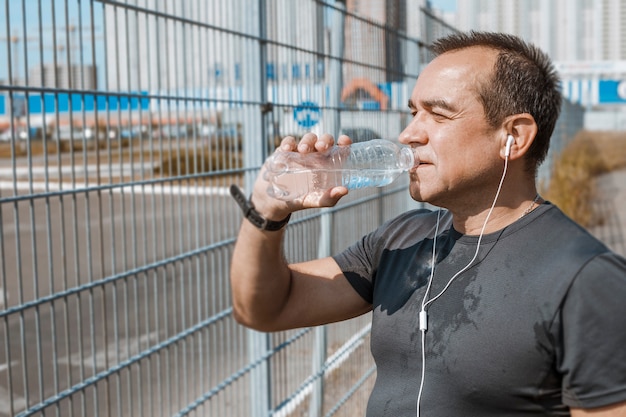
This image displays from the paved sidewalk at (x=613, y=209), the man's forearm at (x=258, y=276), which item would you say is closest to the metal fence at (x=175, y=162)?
the man's forearm at (x=258, y=276)

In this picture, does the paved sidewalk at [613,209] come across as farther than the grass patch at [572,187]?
No

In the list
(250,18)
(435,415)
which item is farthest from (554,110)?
(250,18)

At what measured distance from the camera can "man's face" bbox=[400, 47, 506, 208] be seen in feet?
7.50

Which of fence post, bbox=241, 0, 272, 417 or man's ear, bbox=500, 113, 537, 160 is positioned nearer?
man's ear, bbox=500, 113, 537, 160

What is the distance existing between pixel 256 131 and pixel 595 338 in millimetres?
2653

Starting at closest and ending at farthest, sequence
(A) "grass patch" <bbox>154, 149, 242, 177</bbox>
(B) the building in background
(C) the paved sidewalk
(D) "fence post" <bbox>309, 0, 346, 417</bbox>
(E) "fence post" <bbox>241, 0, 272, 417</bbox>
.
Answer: (A) "grass patch" <bbox>154, 149, 242, 177</bbox>
(E) "fence post" <bbox>241, 0, 272, 417</bbox>
(D) "fence post" <bbox>309, 0, 346, 417</bbox>
(C) the paved sidewalk
(B) the building in background

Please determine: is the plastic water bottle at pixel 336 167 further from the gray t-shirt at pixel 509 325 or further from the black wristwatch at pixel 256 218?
the gray t-shirt at pixel 509 325

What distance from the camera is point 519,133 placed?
2.32 m

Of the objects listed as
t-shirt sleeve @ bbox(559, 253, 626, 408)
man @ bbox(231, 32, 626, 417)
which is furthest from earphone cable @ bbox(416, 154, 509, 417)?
t-shirt sleeve @ bbox(559, 253, 626, 408)

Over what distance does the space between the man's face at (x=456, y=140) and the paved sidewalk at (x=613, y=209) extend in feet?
37.6

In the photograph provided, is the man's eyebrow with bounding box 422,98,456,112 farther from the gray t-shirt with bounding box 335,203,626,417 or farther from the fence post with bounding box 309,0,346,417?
the fence post with bounding box 309,0,346,417

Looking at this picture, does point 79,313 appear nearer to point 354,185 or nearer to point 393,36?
point 354,185

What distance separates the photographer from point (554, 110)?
243cm

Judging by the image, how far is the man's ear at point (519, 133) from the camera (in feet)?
7.59
